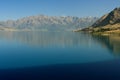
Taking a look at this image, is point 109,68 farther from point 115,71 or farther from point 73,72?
point 73,72

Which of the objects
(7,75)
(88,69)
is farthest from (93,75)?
(7,75)

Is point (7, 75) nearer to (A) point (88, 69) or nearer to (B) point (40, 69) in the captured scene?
(B) point (40, 69)

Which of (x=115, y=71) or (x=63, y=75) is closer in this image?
(x=63, y=75)

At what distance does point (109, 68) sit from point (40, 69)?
20280mm

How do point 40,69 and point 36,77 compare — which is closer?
point 36,77

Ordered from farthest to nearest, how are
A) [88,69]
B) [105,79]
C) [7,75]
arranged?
[88,69]
[7,75]
[105,79]

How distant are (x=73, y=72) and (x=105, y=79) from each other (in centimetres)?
994

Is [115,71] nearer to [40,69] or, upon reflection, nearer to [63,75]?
[63,75]

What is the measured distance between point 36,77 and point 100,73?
16.9 m

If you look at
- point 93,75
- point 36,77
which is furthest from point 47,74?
point 93,75

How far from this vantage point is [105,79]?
50.6m

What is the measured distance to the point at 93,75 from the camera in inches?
2124

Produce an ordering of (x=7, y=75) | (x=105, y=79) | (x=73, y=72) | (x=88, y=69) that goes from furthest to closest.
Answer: (x=88, y=69) → (x=73, y=72) → (x=7, y=75) → (x=105, y=79)

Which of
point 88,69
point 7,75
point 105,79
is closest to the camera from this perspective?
point 105,79
